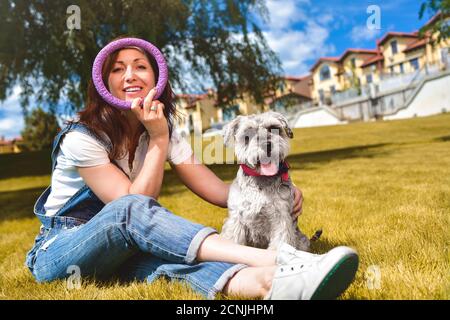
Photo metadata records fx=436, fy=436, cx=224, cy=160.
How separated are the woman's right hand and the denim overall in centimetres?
58

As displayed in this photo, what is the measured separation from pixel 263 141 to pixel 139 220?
116cm

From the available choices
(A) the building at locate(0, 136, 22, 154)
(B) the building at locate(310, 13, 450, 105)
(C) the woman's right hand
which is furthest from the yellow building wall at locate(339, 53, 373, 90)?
(C) the woman's right hand

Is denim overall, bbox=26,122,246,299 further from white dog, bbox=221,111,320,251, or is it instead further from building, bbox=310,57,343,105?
building, bbox=310,57,343,105

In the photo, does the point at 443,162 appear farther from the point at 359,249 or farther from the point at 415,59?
the point at 415,59

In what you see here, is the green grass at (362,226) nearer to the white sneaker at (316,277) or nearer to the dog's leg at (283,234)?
the white sneaker at (316,277)

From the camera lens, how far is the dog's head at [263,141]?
337 cm

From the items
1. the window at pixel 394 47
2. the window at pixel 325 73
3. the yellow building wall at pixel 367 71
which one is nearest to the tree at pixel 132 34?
the window at pixel 394 47

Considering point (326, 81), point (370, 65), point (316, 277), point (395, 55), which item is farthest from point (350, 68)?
point (316, 277)

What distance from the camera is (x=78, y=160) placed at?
325 cm

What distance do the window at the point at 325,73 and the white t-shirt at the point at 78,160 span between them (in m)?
69.1

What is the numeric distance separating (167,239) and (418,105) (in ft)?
145

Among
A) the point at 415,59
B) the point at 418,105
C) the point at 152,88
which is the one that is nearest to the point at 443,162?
the point at 152,88

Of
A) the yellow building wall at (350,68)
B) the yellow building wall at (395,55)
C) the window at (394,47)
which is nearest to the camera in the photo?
the yellow building wall at (395,55)

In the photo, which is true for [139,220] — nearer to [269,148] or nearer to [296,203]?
[269,148]
